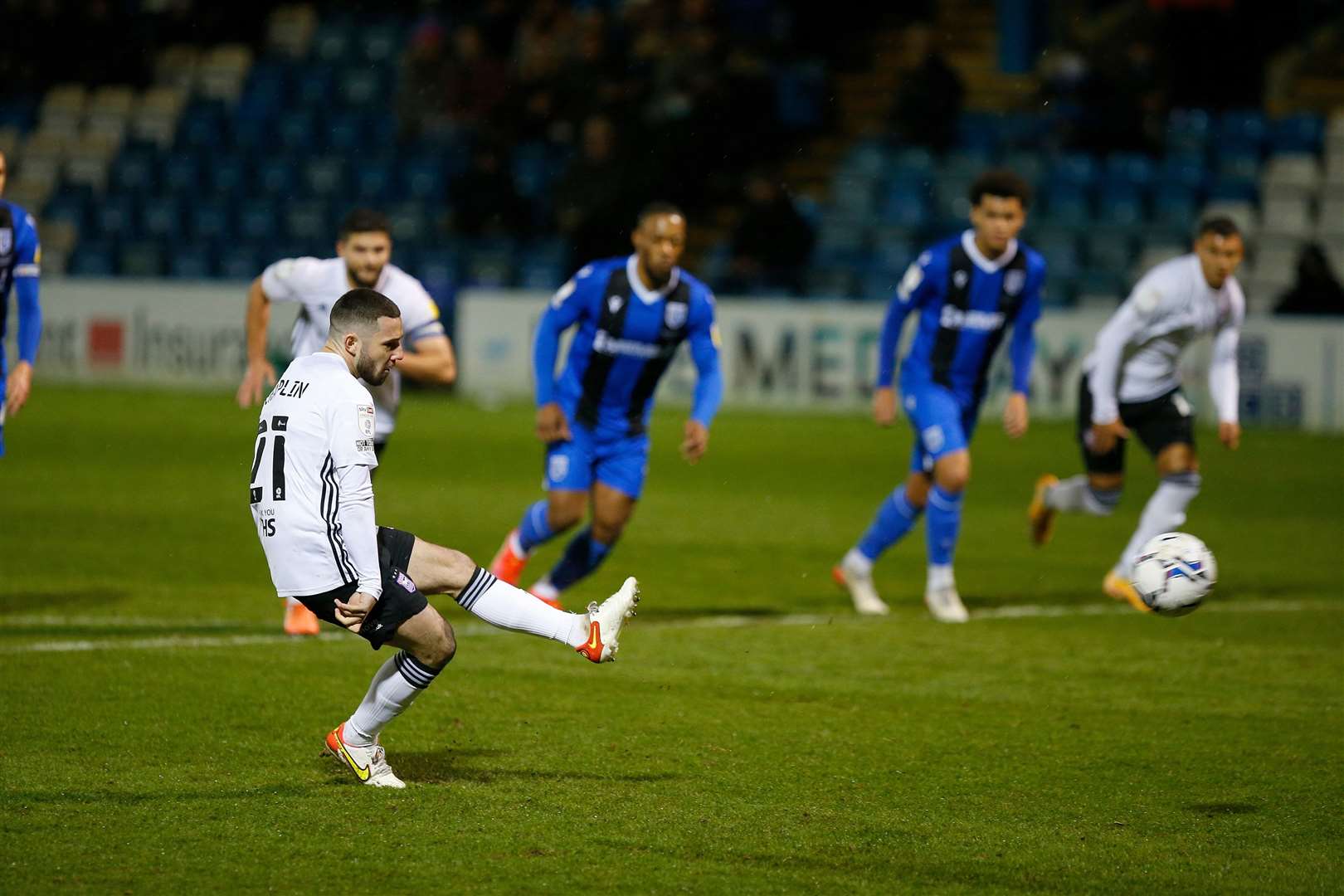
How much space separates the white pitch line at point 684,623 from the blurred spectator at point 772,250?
11430 millimetres

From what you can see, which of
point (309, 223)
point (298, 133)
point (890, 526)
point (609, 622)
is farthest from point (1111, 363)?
point (298, 133)

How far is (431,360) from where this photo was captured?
8.66 metres

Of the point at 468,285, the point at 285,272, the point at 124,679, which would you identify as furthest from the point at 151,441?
the point at 124,679

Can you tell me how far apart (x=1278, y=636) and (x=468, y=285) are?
582 inches

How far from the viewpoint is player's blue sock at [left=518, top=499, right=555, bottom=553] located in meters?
9.12

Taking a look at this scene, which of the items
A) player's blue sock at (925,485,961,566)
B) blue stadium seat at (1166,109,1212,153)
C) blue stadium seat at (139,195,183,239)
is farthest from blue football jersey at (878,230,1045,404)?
blue stadium seat at (139,195,183,239)

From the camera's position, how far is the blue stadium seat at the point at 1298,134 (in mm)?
21781

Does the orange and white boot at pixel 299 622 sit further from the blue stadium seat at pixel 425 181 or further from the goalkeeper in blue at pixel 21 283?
the blue stadium seat at pixel 425 181

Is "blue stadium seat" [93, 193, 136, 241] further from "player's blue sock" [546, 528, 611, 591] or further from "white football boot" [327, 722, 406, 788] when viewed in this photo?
"white football boot" [327, 722, 406, 788]

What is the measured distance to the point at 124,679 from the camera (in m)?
7.42

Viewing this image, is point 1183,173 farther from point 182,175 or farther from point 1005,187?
point 182,175

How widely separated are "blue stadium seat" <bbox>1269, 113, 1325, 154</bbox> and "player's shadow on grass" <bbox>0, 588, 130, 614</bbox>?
1659cm

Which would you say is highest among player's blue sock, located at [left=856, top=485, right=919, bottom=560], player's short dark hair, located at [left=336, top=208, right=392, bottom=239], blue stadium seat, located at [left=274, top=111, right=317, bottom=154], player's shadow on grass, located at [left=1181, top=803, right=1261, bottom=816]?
blue stadium seat, located at [left=274, top=111, right=317, bottom=154]

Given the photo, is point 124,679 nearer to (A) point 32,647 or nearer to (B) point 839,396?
(A) point 32,647
